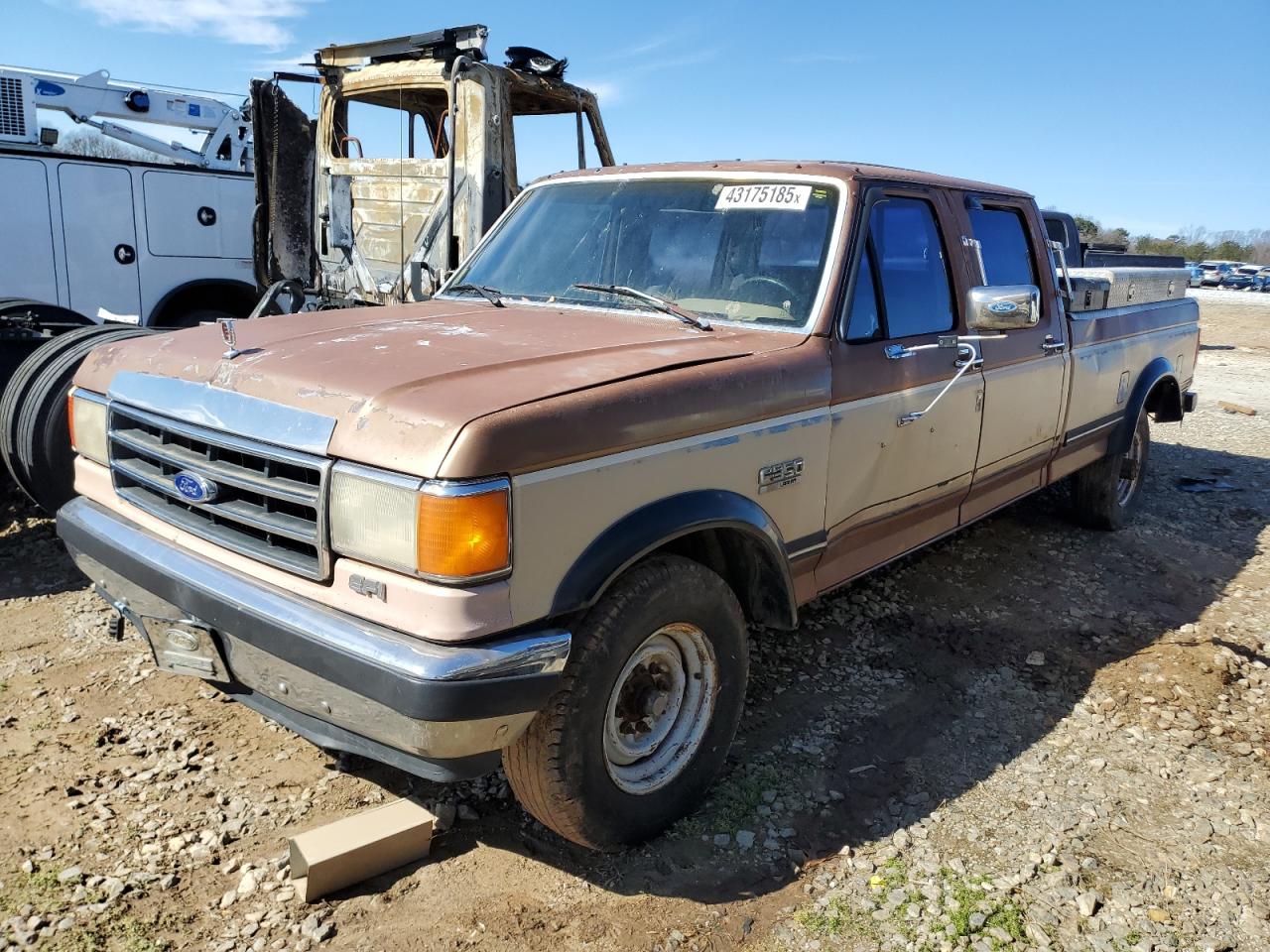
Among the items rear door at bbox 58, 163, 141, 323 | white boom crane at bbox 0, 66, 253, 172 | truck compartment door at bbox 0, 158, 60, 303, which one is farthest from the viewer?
white boom crane at bbox 0, 66, 253, 172

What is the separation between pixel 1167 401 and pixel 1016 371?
283cm

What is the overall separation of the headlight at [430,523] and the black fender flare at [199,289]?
7.66 metres

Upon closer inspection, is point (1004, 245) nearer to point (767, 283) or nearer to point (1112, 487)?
point (767, 283)

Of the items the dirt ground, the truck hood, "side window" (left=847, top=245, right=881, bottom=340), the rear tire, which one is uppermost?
"side window" (left=847, top=245, right=881, bottom=340)

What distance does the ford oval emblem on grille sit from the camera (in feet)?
8.73

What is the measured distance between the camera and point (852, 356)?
3402 millimetres

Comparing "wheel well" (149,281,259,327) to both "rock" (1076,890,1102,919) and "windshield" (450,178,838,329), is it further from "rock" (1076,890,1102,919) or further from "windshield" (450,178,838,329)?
"rock" (1076,890,1102,919)

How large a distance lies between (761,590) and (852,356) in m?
0.91

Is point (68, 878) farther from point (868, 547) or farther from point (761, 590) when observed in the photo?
point (868, 547)

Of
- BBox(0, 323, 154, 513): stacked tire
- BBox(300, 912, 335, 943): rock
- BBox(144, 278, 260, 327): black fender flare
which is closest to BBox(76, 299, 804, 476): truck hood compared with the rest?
BBox(300, 912, 335, 943): rock

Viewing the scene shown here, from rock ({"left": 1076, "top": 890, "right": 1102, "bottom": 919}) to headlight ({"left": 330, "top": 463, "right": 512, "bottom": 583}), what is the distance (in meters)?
1.97

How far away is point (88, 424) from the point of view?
3268mm

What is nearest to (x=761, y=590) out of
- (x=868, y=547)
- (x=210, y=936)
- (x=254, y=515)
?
(x=868, y=547)

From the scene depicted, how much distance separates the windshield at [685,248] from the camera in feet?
11.5
